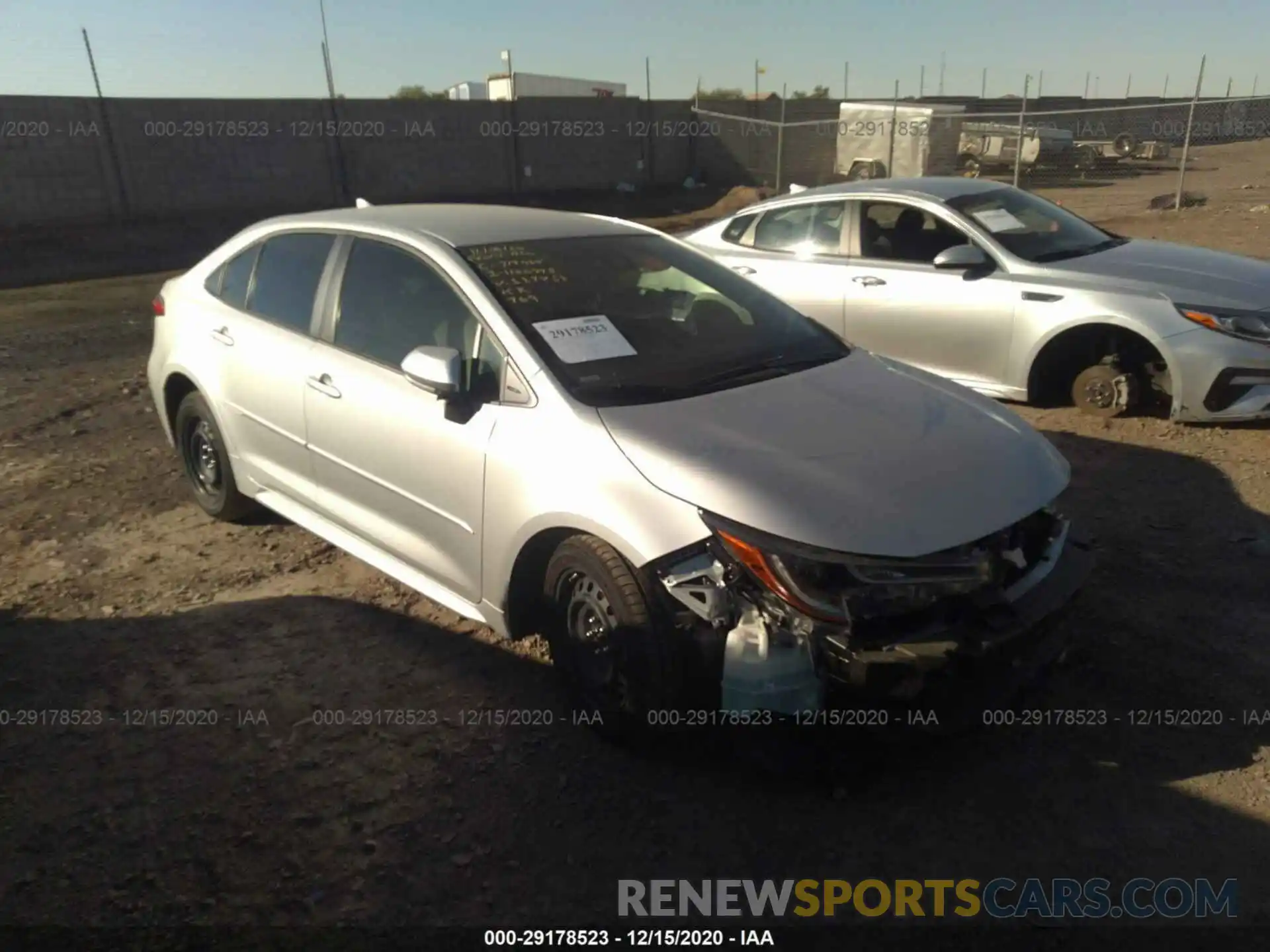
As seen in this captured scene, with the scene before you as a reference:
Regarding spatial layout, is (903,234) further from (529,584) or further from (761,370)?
(529,584)

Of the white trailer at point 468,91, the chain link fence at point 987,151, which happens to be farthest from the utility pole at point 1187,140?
the white trailer at point 468,91

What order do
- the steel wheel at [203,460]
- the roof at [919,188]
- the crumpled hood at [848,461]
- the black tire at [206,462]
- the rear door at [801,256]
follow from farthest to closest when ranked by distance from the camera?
1. the rear door at [801,256]
2. the roof at [919,188]
3. the steel wheel at [203,460]
4. the black tire at [206,462]
5. the crumpled hood at [848,461]

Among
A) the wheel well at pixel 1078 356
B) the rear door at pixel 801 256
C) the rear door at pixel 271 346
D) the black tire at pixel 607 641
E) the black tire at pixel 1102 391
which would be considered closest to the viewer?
the black tire at pixel 607 641

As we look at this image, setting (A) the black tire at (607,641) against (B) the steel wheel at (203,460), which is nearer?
(A) the black tire at (607,641)

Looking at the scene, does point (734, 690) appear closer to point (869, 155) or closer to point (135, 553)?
point (135, 553)

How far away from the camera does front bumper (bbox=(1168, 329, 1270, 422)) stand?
17.4 ft

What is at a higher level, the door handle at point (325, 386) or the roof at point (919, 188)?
the roof at point (919, 188)

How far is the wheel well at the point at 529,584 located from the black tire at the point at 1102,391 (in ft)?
13.9

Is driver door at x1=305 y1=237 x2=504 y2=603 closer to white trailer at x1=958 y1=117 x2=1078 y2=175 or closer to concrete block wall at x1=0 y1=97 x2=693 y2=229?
concrete block wall at x1=0 y1=97 x2=693 y2=229

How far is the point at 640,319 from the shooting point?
367cm

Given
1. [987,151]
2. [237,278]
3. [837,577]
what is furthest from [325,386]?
[987,151]

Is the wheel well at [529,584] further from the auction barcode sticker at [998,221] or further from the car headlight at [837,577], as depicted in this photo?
the auction barcode sticker at [998,221]

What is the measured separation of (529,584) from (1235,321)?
438 cm

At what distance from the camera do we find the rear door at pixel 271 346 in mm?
4176
